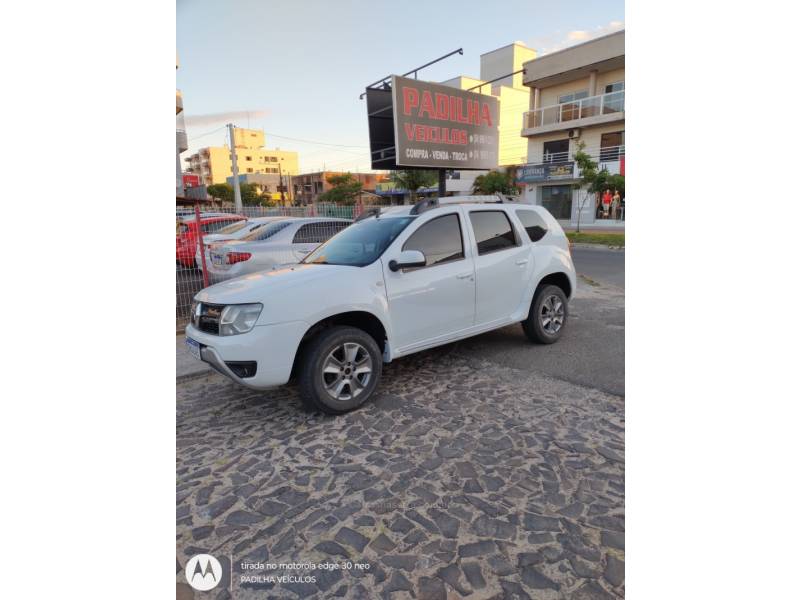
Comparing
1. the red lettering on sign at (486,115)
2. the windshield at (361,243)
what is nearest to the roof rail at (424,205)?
the windshield at (361,243)

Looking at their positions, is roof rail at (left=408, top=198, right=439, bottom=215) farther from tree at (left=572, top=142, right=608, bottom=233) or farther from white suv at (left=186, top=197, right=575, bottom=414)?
tree at (left=572, top=142, right=608, bottom=233)

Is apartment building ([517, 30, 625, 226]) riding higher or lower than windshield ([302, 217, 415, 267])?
higher

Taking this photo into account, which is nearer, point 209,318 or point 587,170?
point 209,318

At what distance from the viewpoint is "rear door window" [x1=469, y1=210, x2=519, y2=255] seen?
3963 mm

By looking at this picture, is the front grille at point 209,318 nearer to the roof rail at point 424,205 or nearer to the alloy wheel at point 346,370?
the alloy wheel at point 346,370

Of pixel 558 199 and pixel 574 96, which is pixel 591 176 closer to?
pixel 558 199

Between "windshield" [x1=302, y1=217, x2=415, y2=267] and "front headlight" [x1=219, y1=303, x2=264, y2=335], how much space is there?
0.91 m

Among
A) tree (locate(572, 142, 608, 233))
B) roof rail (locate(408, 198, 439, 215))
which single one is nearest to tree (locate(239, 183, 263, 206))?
tree (locate(572, 142, 608, 233))

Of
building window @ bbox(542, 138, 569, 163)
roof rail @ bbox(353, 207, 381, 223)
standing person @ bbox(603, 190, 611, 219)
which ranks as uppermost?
building window @ bbox(542, 138, 569, 163)

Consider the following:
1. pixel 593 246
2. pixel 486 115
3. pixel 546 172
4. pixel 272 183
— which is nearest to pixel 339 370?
pixel 486 115

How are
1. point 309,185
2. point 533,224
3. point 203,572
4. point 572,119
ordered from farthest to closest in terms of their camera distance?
1. point 309,185
2. point 572,119
3. point 533,224
4. point 203,572

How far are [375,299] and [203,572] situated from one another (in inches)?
78.4

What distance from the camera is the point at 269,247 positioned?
6.72m

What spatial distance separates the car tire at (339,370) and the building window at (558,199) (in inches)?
735
